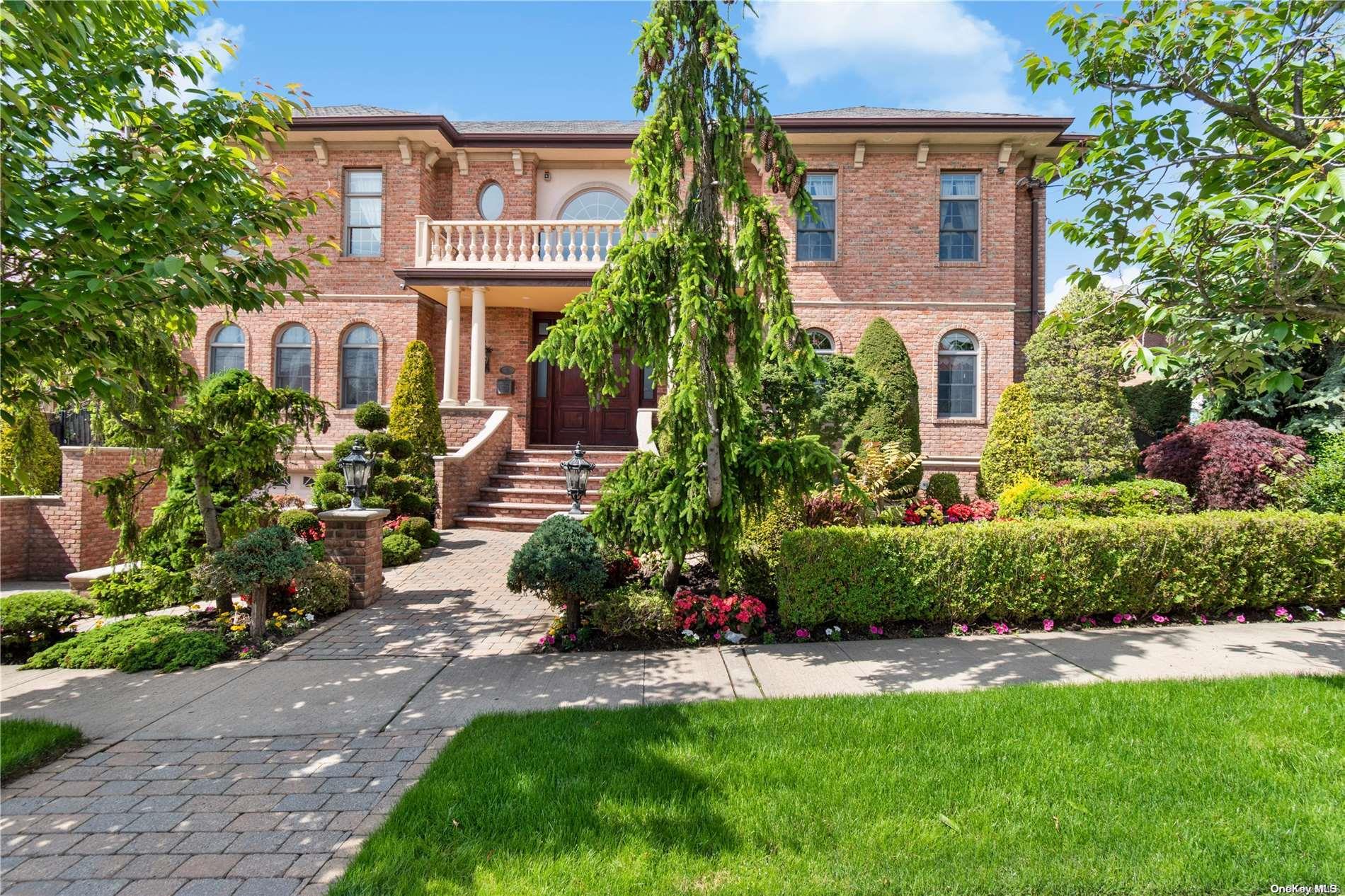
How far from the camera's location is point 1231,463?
873 centimetres

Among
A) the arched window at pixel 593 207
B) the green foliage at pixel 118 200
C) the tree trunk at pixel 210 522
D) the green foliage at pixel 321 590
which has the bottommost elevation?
the green foliage at pixel 321 590

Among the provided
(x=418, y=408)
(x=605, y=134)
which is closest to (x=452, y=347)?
(x=418, y=408)

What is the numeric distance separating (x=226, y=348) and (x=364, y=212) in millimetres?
4367

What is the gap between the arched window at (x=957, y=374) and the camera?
44.9 ft

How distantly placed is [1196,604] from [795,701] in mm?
4688

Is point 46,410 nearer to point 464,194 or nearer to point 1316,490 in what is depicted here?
point 464,194

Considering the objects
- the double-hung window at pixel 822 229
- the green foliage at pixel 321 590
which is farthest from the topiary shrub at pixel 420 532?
the double-hung window at pixel 822 229

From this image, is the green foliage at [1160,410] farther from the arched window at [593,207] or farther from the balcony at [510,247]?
the arched window at [593,207]

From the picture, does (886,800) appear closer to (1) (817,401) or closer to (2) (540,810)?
(2) (540,810)

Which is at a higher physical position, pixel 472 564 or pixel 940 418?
pixel 940 418

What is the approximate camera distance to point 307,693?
4.55m

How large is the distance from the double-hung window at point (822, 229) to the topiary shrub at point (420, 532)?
961cm

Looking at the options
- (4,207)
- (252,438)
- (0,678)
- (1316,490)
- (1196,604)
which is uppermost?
(4,207)

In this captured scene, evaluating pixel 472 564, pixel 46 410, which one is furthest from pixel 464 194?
pixel 472 564
